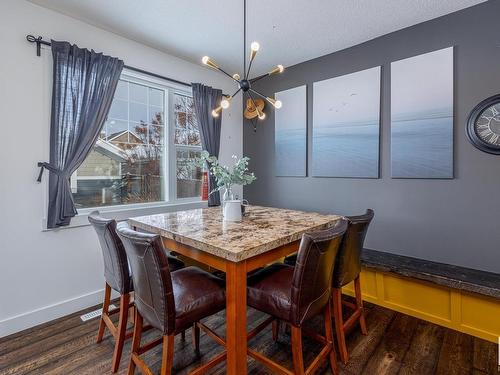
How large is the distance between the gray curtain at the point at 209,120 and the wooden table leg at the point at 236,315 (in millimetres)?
2171

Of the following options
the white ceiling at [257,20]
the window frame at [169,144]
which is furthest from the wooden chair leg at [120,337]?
the white ceiling at [257,20]

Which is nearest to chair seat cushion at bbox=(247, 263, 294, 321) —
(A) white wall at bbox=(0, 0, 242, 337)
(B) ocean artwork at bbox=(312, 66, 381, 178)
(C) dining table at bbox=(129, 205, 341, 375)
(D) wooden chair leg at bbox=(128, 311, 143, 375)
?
(C) dining table at bbox=(129, 205, 341, 375)

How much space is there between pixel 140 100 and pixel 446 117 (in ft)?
10.1


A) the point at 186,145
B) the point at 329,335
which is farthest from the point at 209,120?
the point at 329,335

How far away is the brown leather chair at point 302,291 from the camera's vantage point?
1.35 meters

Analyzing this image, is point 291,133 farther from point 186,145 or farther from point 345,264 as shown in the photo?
point 345,264

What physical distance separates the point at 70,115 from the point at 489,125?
351 centimetres

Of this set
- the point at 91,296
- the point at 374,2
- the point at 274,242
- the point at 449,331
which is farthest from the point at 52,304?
the point at 374,2

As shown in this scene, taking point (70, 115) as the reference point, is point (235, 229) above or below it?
below

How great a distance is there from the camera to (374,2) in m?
2.24

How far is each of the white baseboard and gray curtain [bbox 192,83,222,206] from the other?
1584 mm

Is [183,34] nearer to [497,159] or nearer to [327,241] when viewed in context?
[327,241]

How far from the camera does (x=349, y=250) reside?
1796mm

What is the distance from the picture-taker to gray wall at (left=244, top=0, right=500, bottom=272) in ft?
7.39
